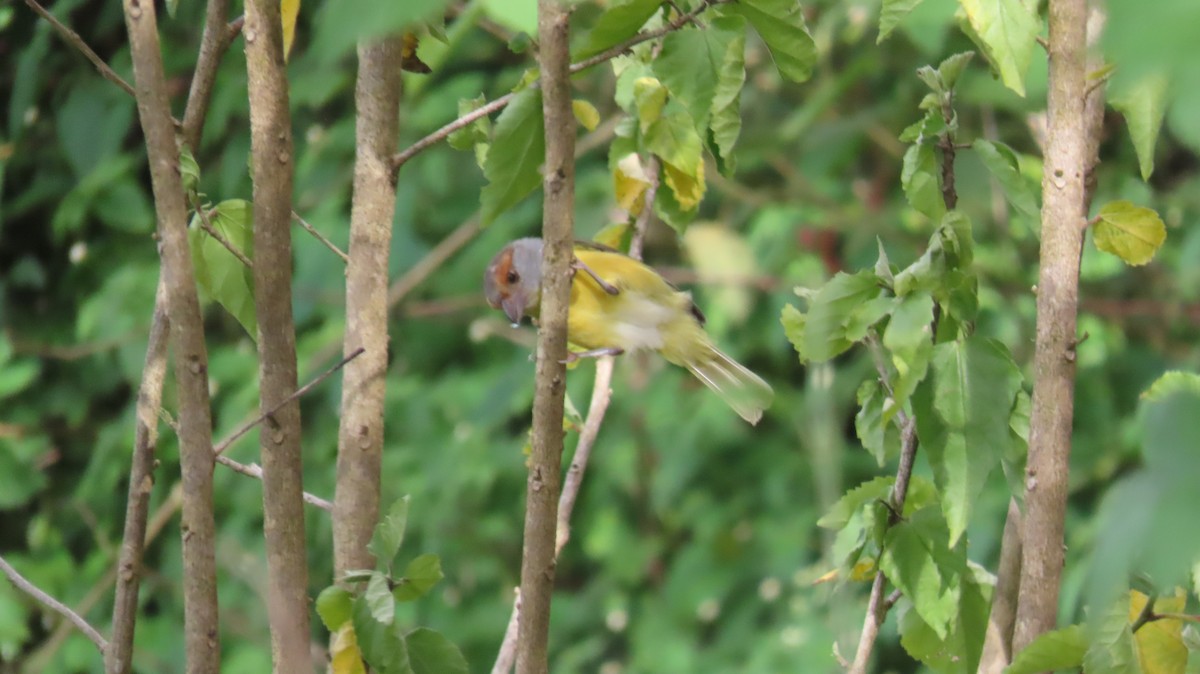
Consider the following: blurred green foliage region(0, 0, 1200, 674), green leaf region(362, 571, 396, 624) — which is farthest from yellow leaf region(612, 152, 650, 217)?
blurred green foliage region(0, 0, 1200, 674)

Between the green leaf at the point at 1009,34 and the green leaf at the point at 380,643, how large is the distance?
0.49 metres

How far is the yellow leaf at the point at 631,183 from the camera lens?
46.1 inches

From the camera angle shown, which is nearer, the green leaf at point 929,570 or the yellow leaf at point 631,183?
the green leaf at point 929,570

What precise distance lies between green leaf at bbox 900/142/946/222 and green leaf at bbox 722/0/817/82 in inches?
3.5

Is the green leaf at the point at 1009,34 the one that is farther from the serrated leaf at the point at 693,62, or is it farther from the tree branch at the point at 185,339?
the tree branch at the point at 185,339

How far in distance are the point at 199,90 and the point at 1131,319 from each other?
102 inches

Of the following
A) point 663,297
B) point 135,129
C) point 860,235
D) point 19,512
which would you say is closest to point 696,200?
point 663,297

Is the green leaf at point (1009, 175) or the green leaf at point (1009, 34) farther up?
the green leaf at point (1009, 34)

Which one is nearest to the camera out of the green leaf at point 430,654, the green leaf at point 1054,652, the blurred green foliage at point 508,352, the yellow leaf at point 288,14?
the green leaf at point 1054,652

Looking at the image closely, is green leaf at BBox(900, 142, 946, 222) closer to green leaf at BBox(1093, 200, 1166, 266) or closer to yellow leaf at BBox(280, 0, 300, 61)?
green leaf at BBox(1093, 200, 1166, 266)

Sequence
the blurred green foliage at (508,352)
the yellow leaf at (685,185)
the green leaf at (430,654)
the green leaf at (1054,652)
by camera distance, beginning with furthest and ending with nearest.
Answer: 1. the blurred green foliage at (508,352)
2. the yellow leaf at (685,185)
3. the green leaf at (430,654)
4. the green leaf at (1054,652)

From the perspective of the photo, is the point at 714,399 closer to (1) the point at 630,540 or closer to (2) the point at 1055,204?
(1) the point at 630,540

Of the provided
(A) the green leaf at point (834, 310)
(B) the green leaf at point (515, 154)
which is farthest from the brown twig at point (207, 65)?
(A) the green leaf at point (834, 310)

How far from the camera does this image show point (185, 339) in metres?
0.81
